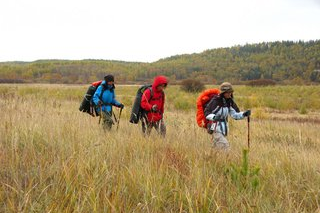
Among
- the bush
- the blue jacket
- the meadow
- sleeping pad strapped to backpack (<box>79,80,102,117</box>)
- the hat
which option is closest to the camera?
the meadow

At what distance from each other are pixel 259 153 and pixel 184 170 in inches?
83.3

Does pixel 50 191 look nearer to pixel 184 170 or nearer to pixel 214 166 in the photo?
pixel 184 170

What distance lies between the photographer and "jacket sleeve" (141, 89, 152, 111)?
239 inches

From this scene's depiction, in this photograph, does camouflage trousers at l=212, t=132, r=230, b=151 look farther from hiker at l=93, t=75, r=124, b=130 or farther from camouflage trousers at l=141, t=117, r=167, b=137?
hiker at l=93, t=75, r=124, b=130

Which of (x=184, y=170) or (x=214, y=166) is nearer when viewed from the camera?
(x=184, y=170)

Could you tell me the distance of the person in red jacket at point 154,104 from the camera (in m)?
6.12

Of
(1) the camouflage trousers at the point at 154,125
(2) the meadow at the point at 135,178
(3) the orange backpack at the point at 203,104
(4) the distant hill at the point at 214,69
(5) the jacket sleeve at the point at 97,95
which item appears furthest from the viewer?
(4) the distant hill at the point at 214,69

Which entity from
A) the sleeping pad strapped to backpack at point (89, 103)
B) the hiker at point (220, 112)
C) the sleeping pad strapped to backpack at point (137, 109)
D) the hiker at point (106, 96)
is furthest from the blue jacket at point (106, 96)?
the hiker at point (220, 112)

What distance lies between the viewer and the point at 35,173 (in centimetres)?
273

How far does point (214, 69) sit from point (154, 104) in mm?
103969

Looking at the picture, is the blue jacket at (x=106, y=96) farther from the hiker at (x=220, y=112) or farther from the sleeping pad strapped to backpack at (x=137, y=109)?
the hiker at (x=220, y=112)

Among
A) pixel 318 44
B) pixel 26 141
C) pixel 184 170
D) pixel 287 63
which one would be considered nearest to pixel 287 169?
pixel 184 170

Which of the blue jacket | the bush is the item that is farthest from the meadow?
the bush

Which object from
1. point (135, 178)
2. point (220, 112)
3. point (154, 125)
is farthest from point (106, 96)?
point (135, 178)
